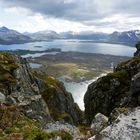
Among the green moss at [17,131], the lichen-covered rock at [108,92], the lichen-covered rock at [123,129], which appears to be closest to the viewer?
the green moss at [17,131]

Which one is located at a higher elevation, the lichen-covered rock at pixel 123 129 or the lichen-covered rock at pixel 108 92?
the lichen-covered rock at pixel 123 129

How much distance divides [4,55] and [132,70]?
36843mm

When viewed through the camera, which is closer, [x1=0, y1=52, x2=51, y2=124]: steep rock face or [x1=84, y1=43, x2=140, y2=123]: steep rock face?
[x1=0, y1=52, x2=51, y2=124]: steep rock face

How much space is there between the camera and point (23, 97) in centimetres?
6100

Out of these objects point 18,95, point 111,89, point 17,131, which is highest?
point 17,131

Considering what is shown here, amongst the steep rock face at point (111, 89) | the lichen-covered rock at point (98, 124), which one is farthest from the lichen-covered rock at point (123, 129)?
the steep rock face at point (111, 89)

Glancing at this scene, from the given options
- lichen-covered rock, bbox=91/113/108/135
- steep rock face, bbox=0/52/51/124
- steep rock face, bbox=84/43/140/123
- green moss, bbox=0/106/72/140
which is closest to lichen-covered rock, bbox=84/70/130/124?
steep rock face, bbox=84/43/140/123

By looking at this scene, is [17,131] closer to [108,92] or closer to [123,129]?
[123,129]

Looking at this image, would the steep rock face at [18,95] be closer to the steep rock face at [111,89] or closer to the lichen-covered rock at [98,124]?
the lichen-covered rock at [98,124]

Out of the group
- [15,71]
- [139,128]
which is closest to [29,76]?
[15,71]

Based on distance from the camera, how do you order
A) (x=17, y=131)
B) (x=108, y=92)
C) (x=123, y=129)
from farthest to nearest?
(x=108, y=92) → (x=17, y=131) → (x=123, y=129)

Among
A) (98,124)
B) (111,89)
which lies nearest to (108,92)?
(111,89)

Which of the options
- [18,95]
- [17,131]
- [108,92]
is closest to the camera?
[17,131]

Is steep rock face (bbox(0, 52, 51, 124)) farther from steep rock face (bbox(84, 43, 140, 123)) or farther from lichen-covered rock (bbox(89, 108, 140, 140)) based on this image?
lichen-covered rock (bbox(89, 108, 140, 140))
